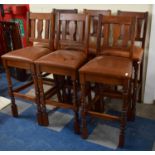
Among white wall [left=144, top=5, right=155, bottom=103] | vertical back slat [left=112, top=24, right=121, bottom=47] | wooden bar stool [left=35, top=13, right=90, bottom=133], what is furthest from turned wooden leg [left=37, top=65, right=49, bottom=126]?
white wall [left=144, top=5, right=155, bottom=103]

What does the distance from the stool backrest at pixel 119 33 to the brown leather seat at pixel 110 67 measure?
13cm

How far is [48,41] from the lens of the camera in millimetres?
2373

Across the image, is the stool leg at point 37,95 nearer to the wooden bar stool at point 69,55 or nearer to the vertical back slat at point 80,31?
the wooden bar stool at point 69,55

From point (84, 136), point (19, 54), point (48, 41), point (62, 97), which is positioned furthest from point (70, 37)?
point (84, 136)

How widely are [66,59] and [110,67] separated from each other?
43 cm

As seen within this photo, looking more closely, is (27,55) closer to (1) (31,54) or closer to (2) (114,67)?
(1) (31,54)

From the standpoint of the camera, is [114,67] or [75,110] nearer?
[114,67]

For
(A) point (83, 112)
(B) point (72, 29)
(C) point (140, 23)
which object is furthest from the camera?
(C) point (140, 23)

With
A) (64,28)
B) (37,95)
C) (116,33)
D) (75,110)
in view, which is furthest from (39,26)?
(75,110)

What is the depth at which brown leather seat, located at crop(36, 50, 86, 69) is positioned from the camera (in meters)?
1.92

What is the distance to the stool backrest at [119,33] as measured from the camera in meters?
1.93

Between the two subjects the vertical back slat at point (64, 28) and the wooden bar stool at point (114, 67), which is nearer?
the wooden bar stool at point (114, 67)

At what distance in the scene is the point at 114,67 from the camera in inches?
70.6

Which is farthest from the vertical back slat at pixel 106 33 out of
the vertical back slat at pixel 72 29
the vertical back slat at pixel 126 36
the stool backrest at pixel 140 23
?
the stool backrest at pixel 140 23
